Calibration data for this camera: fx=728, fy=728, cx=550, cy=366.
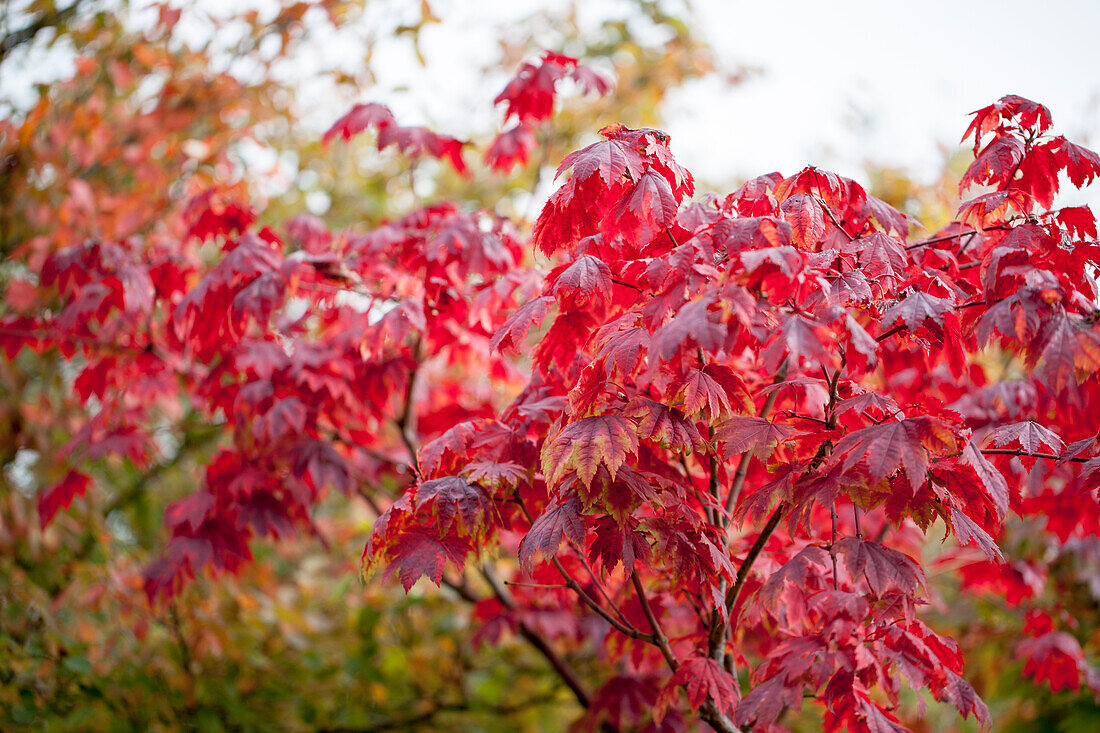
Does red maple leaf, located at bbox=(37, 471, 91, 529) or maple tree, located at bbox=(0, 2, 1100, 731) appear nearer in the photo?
maple tree, located at bbox=(0, 2, 1100, 731)

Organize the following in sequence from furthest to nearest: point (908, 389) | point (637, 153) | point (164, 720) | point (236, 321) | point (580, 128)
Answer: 1. point (580, 128)
2. point (164, 720)
3. point (908, 389)
4. point (236, 321)
5. point (637, 153)

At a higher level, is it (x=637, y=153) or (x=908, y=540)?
(x=637, y=153)

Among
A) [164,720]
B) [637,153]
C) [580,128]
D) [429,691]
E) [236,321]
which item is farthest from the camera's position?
[580,128]

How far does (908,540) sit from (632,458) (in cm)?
168

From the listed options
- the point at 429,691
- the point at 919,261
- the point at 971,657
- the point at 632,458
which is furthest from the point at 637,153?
the point at 971,657

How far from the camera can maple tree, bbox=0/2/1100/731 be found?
1438 mm

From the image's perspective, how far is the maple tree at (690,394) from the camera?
144 cm

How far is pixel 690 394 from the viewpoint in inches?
58.1

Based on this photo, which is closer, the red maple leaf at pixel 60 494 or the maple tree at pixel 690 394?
the maple tree at pixel 690 394

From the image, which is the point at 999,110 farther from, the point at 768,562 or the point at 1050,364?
the point at 768,562

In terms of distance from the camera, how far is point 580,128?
15.6 feet

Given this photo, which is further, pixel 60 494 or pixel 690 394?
pixel 60 494

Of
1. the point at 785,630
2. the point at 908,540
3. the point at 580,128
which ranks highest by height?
the point at 580,128

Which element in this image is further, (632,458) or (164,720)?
(164,720)
